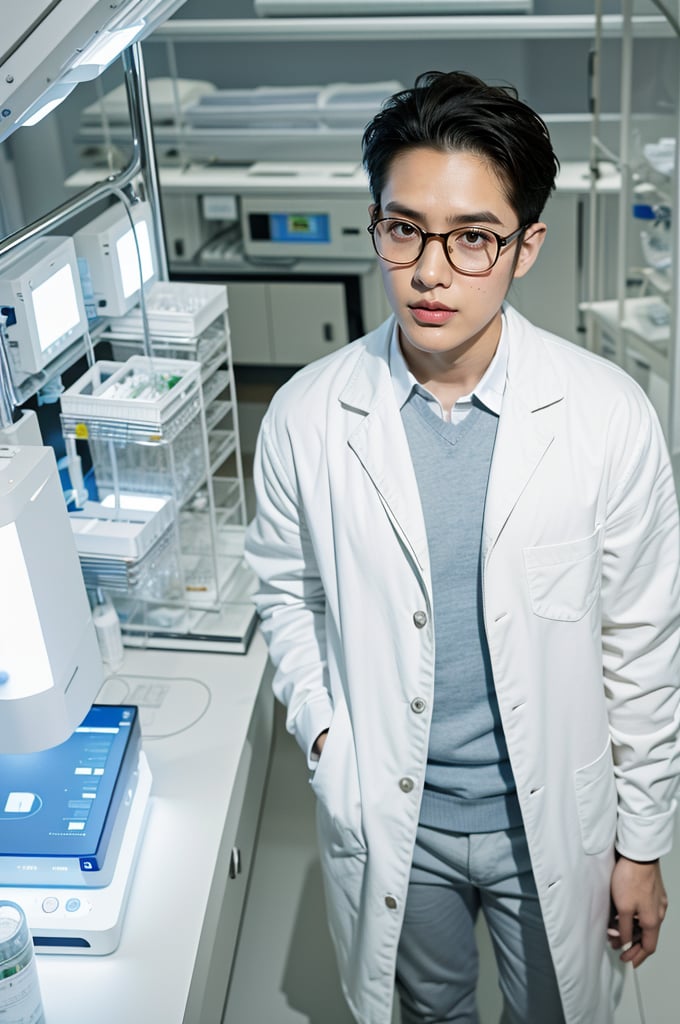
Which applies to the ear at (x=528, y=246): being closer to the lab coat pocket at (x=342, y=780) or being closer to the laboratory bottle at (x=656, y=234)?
the lab coat pocket at (x=342, y=780)

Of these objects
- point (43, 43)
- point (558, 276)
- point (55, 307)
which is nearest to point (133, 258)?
point (55, 307)

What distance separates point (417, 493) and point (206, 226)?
7.82 ft

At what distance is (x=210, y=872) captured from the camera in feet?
5.17

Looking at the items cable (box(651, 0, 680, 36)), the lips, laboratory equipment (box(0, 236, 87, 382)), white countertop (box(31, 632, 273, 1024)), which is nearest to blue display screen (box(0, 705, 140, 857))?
white countertop (box(31, 632, 273, 1024))

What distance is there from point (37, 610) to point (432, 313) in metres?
0.58

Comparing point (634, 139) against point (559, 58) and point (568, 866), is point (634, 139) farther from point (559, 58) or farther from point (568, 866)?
point (568, 866)

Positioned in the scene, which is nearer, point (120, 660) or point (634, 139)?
point (120, 660)

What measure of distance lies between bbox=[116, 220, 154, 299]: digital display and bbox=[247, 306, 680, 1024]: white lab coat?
1.73 feet

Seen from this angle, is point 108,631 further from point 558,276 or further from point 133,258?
point 558,276

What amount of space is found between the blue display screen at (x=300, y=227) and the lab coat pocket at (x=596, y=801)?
7.39ft

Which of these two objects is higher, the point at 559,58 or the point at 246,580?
the point at 559,58

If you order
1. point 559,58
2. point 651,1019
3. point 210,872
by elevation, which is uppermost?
point 559,58

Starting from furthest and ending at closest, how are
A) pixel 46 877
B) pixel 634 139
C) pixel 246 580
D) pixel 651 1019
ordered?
pixel 634 139, pixel 246 580, pixel 651 1019, pixel 46 877

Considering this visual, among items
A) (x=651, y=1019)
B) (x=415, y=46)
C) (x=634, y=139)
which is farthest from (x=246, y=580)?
Result: (x=415, y=46)
